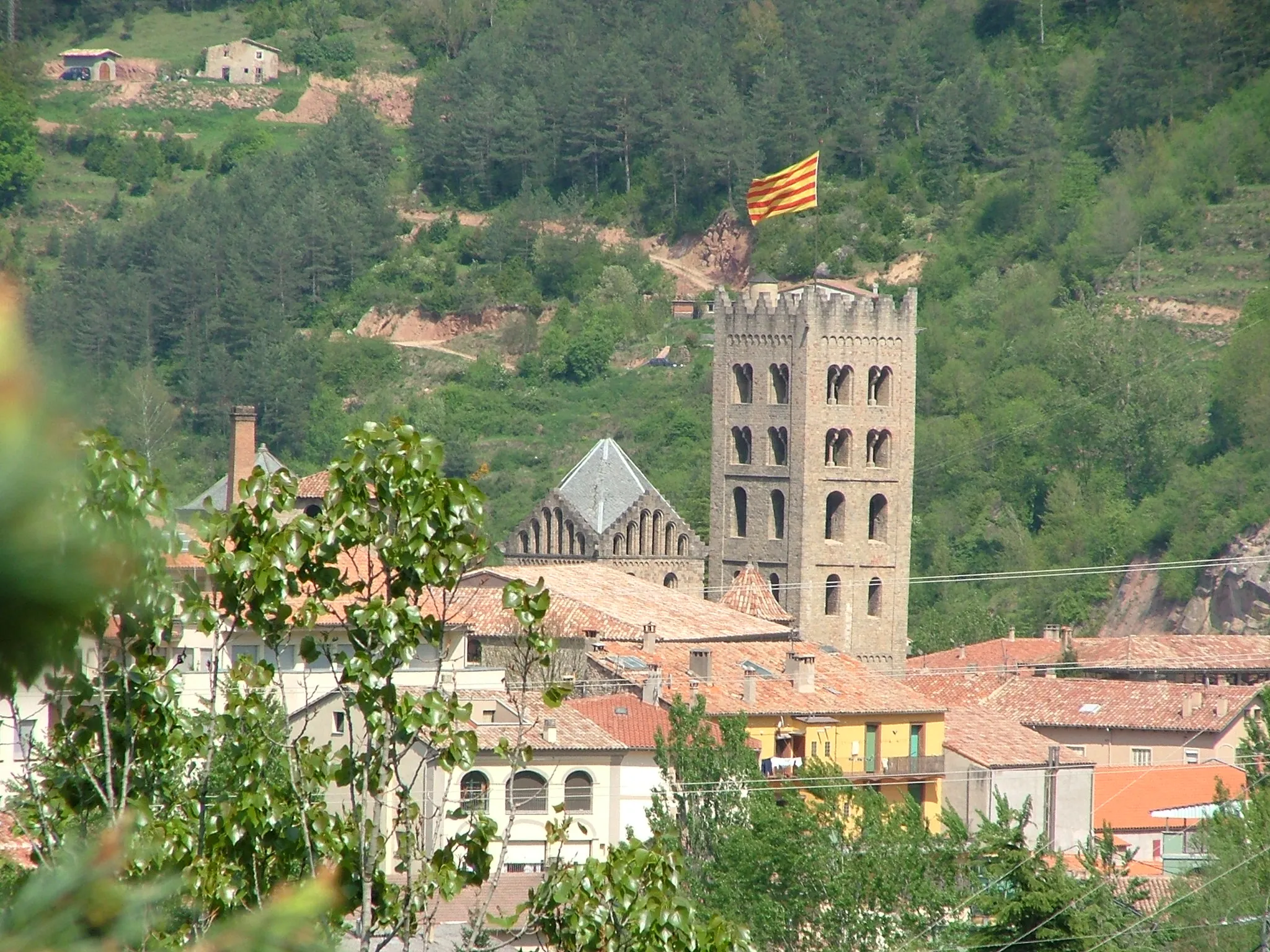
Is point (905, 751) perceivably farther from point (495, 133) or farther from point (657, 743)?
point (495, 133)

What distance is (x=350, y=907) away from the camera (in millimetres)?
10922

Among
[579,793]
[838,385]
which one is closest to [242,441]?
[838,385]

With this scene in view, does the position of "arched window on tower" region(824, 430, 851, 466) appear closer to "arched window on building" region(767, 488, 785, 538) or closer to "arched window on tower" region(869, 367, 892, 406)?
"arched window on tower" region(869, 367, 892, 406)

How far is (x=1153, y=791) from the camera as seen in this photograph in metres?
48.9

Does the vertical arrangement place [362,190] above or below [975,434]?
above

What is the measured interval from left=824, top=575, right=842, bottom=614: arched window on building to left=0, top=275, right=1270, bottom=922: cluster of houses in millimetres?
→ 4148

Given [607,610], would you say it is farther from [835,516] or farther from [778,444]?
[778,444]

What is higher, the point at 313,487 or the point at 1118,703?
the point at 313,487

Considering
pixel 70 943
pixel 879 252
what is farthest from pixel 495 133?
pixel 70 943

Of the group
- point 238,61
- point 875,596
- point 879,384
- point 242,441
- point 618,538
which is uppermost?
point 238,61

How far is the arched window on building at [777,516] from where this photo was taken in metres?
75.1

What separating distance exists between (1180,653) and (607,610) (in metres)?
18.7

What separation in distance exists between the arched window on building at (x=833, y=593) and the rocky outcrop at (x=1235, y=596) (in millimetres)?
14597

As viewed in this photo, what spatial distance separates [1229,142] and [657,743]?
293 ft
